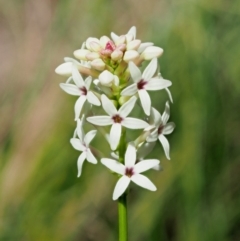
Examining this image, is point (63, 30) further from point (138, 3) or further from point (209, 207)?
point (209, 207)

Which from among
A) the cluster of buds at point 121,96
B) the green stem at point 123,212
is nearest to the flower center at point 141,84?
the cluster of buds at point 121,96

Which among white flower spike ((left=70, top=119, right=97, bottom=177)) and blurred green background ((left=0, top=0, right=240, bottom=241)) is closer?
white flower spike ((left=70, top=119, right=97, bottom=177))

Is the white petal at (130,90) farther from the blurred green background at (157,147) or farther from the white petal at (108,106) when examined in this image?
the blurred green background at (157,147)

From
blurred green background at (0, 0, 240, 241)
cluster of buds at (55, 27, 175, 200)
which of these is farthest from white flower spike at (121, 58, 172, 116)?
blurred green background at (0, 0, 240, 241)

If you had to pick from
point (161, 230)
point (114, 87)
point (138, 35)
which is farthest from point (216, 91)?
point (114, 87)

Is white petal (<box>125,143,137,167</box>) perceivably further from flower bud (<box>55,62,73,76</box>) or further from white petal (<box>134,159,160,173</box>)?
flower bud (<box>55,62,73,76</box>)

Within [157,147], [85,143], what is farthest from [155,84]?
[157,147]

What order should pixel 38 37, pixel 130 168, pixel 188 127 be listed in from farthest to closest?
pixel 38 37, pixel 188 127, pixel 130 168
